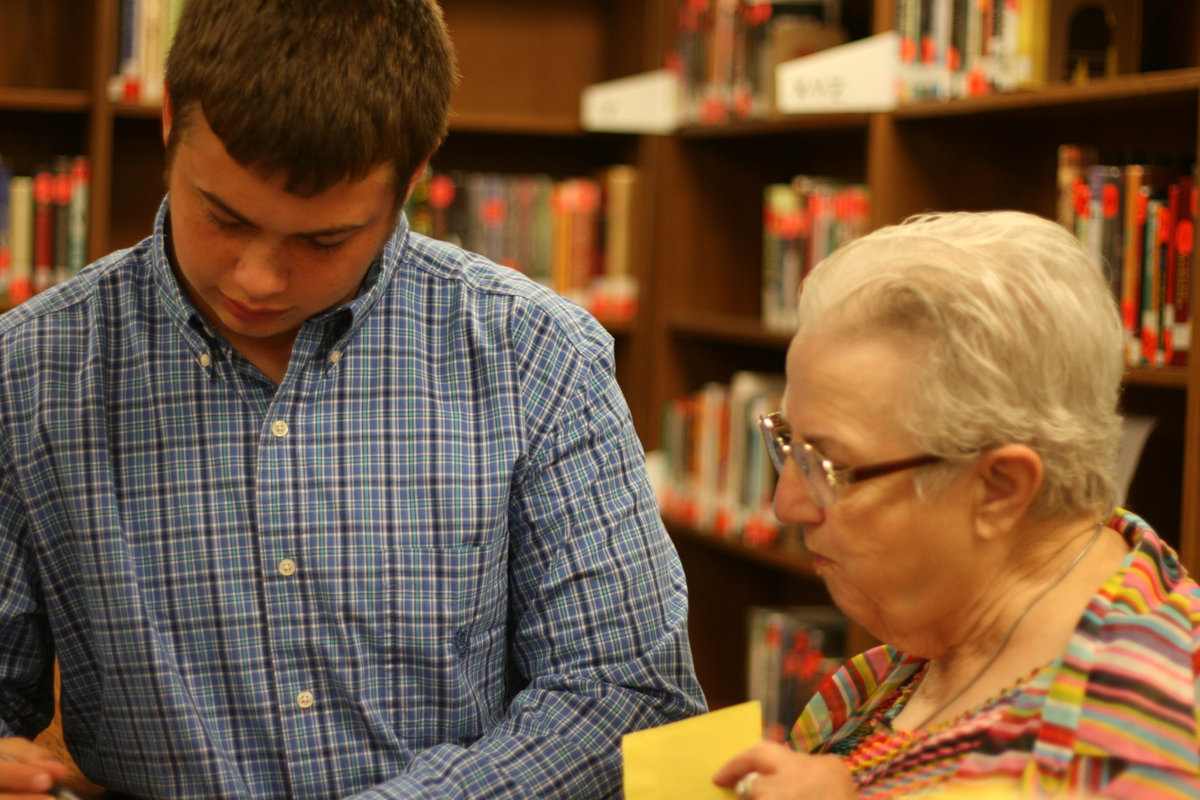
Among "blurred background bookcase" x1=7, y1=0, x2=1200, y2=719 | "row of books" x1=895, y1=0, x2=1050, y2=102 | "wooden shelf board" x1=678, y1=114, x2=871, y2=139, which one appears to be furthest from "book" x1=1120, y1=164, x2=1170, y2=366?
"wooden shelf board" x1=678, y1=114, x2=871, y2=139

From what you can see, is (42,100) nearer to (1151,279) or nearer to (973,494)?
(1151,279)

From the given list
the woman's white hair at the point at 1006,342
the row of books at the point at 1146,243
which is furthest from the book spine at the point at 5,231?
the woman's white hair at the point at 1006,342

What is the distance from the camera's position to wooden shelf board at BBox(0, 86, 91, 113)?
10.2 feet

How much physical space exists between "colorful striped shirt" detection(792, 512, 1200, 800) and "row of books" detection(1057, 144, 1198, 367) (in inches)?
43.6

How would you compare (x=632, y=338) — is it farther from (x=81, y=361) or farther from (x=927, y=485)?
(x=927, y=485)

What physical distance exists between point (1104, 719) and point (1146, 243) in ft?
4.64

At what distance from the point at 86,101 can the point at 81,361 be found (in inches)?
84.2

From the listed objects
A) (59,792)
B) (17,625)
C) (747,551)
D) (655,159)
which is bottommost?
(747,551)

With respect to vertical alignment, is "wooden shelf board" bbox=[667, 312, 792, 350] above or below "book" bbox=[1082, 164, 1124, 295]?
below

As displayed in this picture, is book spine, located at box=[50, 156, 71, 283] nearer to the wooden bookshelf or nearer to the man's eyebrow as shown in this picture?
the wooden bookshelf

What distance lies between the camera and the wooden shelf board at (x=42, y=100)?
10.2 ft

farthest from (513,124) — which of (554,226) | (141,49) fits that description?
(141,49)

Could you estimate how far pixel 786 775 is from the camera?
38.3 inches

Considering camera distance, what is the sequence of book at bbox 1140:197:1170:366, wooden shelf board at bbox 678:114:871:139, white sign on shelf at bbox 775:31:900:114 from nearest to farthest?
book at bbox 1140:197:1170:366, white sign on shelf at bbox 775:31:900:114, wooden shelf board at bbox 678:114:871:139
